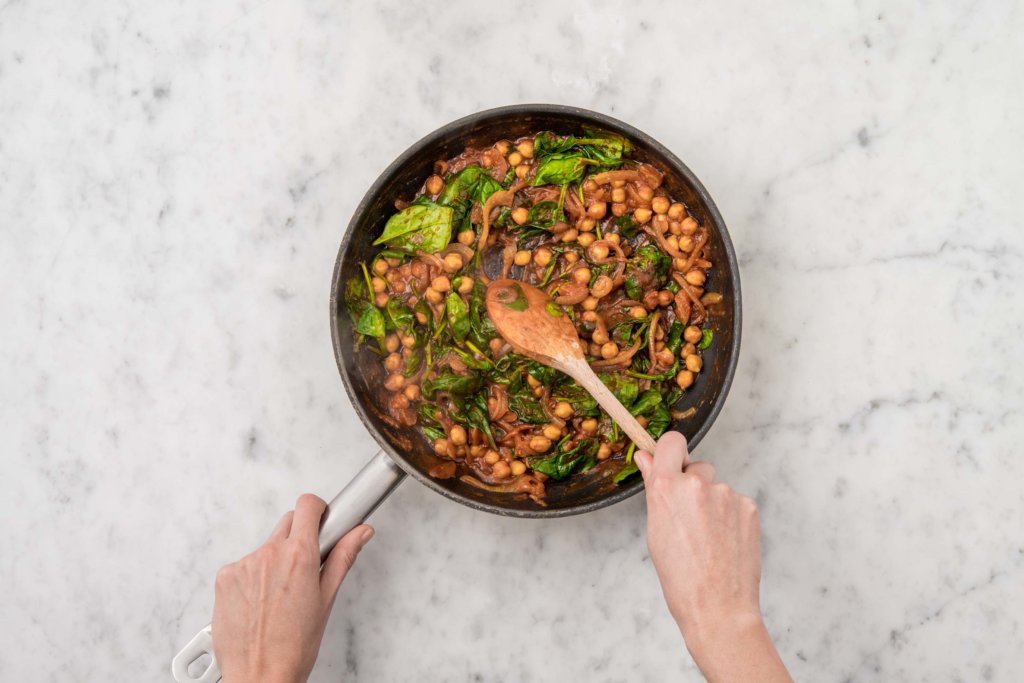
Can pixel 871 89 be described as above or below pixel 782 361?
above

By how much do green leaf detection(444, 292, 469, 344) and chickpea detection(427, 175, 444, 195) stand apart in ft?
1.49

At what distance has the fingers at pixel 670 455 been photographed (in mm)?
2934

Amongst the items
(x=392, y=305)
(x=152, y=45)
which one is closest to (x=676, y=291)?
(x=392, y=305)

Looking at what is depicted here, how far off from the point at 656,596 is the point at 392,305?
68.7 inches

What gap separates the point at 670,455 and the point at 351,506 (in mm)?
1244

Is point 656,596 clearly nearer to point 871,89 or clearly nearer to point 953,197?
point 953,197

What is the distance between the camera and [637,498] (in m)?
3.72

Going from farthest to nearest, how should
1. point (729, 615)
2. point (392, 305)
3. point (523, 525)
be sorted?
point (523, 525), point (392, 305), point (729, 615)

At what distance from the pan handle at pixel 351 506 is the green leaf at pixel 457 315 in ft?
2.04

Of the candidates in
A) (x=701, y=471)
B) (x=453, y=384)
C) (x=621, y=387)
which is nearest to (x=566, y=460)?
(x=621, y=387)

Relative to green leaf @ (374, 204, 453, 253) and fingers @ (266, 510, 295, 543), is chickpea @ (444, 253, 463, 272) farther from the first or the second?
fingers @ (266, 510, 295, 543)

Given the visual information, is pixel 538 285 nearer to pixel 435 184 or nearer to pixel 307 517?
pixel 435 184

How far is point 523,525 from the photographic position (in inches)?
148

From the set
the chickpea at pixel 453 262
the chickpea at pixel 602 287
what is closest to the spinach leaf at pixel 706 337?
the chickpea at pixel 602 287
